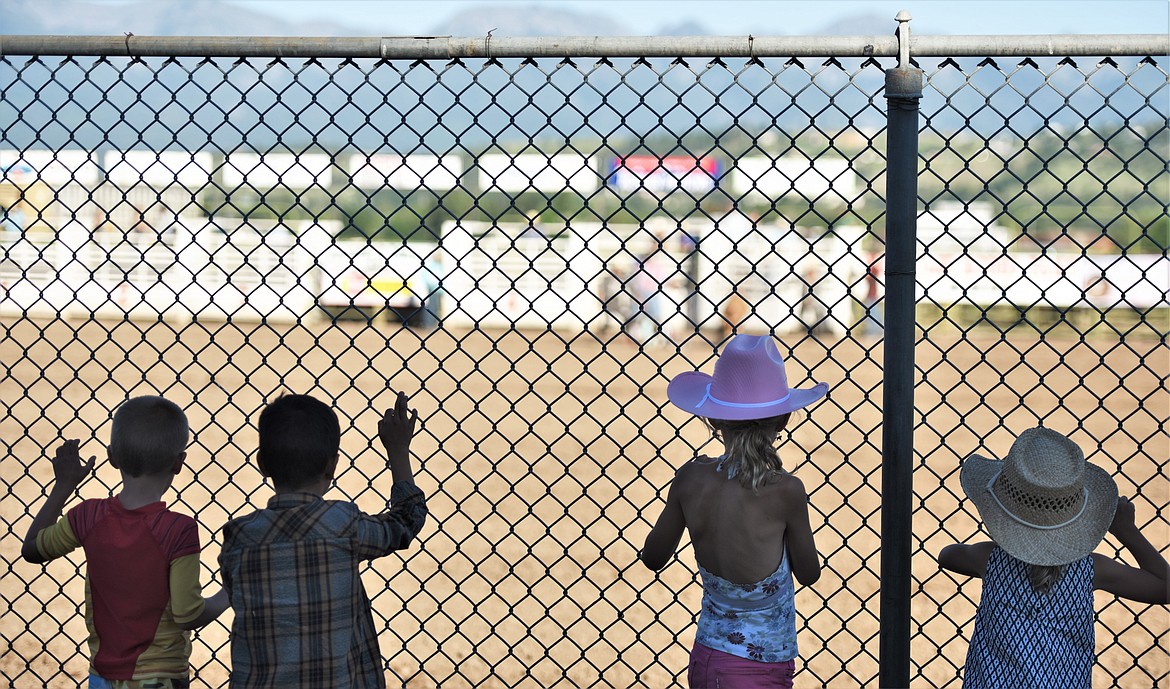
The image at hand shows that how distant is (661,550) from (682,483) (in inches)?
6.1

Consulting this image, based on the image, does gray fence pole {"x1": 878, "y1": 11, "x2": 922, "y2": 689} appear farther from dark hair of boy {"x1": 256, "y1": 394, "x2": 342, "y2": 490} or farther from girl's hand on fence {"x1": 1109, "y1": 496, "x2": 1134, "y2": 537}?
dark hair of boy {"x1": 256, "y1": 394, "x2": 342, "y2": 490}

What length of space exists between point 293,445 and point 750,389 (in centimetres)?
96

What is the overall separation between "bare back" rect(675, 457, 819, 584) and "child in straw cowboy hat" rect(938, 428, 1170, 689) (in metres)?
0.38

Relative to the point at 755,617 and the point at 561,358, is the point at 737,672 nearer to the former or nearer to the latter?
the point at 755,617

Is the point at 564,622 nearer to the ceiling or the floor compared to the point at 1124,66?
nearer to the floor

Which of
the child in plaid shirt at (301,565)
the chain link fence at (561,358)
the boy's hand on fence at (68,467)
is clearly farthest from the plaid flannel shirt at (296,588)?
the chain link fence at (561,358)

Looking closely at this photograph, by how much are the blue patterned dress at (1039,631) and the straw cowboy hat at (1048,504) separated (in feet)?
0.24

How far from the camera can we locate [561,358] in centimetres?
1181

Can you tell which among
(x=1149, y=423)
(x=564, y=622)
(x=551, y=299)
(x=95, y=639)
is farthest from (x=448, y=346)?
(x=95, y=639)

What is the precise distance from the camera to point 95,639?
227 cm

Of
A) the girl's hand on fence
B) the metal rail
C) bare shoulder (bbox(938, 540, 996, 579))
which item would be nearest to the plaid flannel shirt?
the metal rail

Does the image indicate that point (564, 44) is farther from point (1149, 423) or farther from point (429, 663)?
point (1149, 423)

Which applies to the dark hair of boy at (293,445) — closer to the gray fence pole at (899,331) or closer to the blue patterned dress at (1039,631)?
the gray fence pole at (899,331)

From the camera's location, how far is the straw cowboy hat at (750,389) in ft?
7.64
